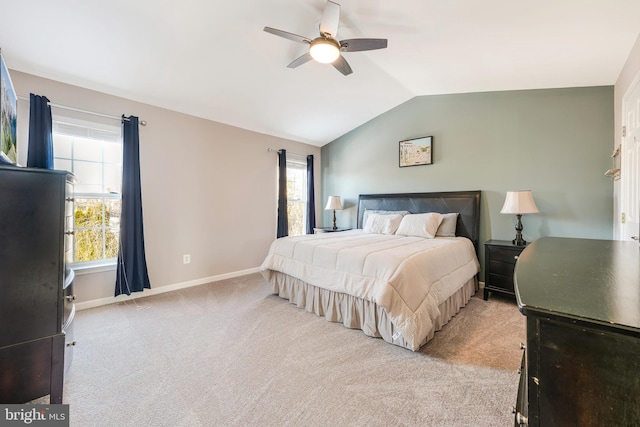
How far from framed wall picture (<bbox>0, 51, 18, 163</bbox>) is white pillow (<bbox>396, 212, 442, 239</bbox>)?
3868 mm

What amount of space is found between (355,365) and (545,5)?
9.64 ft

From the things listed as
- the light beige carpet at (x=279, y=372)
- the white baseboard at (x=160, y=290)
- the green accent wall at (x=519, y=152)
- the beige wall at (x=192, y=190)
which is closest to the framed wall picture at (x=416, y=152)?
the green accent wall at (x=519, y=152)

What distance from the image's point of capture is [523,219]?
11.7 feet

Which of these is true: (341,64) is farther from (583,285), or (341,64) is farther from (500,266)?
(500,266)

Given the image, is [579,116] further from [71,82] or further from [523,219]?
[71,82]

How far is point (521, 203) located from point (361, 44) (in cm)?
258

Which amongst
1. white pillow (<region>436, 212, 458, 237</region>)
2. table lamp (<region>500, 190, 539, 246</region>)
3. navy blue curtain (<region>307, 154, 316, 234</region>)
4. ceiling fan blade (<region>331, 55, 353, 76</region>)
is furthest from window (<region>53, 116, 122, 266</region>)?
table lamp (<region>500, 190, 539, 246</region>)

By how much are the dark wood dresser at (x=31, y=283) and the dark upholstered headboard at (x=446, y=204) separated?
13.5 ft

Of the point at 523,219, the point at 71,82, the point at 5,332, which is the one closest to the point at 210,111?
the point at 71,82

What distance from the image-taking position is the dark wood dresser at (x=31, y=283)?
52.9 inches

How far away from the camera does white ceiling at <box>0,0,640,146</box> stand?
83.4 inches

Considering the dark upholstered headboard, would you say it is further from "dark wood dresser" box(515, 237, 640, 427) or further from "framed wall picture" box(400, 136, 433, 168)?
"dark wood dresser" box(515, 237, 640, 427)

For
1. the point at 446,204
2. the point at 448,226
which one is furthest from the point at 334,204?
the point at 448,226

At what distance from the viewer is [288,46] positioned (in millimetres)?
2861
